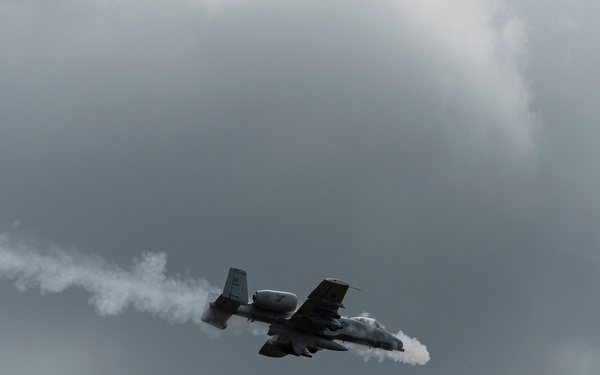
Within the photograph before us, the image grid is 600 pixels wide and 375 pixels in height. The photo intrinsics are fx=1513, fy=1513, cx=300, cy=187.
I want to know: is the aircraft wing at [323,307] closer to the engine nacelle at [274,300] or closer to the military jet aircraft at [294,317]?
the military jet aircraft at [294,317]

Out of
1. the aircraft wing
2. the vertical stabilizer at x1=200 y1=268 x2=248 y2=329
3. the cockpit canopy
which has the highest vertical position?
the cockpit canopy

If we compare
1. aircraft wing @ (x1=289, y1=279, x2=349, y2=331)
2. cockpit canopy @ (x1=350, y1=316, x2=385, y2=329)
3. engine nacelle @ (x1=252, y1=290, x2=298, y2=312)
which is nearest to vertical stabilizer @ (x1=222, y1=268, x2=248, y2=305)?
engine nacelle @ (x1=252, y1=290, x2=298, y2=312)

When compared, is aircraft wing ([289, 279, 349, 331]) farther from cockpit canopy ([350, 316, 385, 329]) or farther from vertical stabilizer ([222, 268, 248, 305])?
vertical stabilizer ([222, 268, 248, 305])

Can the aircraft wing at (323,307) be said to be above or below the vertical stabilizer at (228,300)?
above

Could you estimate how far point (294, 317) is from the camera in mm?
94875

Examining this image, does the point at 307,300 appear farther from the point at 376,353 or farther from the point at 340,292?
the point at 376,353

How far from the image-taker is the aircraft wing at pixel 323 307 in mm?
92500

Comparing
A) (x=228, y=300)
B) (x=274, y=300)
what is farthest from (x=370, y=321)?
(x=228, y=300)

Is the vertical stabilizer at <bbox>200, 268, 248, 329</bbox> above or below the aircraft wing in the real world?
below

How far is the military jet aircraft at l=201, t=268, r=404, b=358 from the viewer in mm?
92375

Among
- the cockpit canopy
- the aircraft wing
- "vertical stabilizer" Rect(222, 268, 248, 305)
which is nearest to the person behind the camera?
"vertical stabilizer" Rect(222, 268, 248, 305)

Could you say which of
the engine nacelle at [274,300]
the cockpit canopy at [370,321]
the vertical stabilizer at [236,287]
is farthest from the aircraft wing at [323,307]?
the vertical stabilizer at [236,287]

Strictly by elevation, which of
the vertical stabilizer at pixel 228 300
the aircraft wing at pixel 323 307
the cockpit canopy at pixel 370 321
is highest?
the cockpit canopy at pixel 370 321

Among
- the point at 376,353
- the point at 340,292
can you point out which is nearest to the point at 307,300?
the point at 340,292
